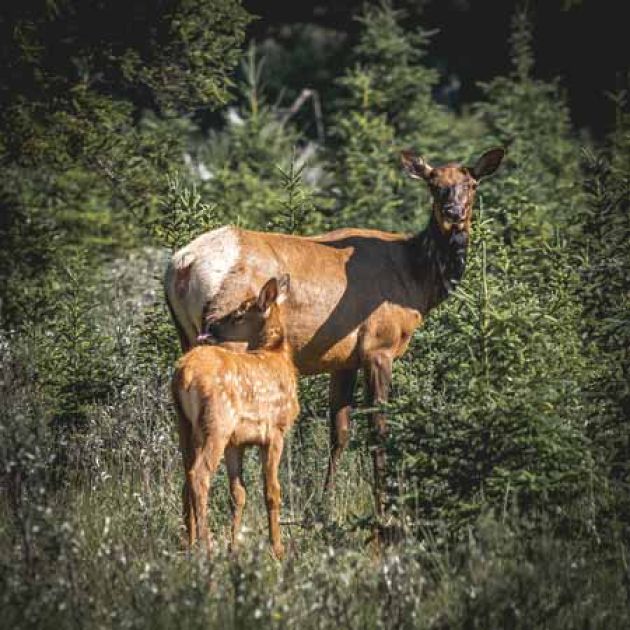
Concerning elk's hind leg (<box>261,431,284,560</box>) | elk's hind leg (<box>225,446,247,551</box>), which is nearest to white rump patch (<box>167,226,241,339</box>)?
elk's hind leg (<box>225,446,247,551</box>)

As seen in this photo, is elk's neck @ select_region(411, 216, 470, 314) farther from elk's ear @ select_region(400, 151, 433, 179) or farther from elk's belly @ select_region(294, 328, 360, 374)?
elk's belly @ select_region(294, 328, 360, 374)

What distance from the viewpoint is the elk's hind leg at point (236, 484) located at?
748cm

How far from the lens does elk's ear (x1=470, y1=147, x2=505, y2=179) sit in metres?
9.38

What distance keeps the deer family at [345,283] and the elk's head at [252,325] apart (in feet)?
0.07

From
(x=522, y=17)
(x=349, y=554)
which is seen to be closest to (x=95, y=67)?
(x=349, y=554)

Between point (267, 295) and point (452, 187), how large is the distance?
1907 mm

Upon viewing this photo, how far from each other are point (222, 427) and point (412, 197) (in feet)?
30.4

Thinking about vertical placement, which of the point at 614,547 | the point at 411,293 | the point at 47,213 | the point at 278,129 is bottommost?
the point at 614,547

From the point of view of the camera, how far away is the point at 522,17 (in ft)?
60.0

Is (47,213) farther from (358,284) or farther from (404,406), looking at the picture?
(404,406)

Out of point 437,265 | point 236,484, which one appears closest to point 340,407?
point 437,265

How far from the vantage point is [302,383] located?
10.3m

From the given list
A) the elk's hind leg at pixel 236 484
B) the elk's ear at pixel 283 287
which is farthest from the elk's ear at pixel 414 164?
the elk's hind leg at pixel 236 484

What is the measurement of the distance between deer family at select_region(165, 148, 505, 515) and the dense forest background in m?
0.30
